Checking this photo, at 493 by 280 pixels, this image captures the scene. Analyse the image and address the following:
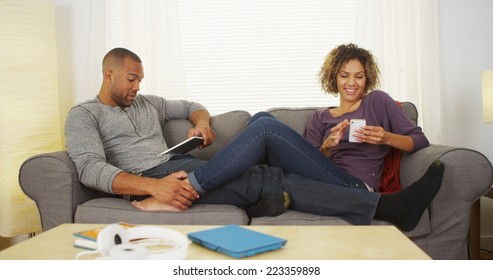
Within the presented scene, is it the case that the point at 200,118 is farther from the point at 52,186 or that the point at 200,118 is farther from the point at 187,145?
the point at 52,186

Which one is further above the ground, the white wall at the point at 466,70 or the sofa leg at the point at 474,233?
the white wall at the point at 466,70

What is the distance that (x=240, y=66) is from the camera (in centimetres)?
307

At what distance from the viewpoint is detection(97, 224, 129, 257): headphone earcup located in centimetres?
101

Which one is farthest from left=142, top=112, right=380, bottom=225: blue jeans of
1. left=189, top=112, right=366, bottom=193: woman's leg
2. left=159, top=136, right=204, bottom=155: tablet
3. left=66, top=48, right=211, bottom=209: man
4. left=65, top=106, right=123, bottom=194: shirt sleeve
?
left=65, top=106, right=123, bottom=194: shirt sleeve

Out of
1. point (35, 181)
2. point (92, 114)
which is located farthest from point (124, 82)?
point (35, 181)

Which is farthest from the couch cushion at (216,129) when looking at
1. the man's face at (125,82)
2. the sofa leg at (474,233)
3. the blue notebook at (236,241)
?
the blue notebook at (236,241)

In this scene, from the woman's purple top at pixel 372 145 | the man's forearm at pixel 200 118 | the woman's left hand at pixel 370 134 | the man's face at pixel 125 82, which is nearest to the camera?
the woman's left hand at pixel 370 134

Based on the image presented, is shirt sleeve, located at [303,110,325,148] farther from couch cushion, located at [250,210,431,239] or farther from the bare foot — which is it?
the bare foot

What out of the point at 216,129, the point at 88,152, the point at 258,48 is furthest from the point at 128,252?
the point at 258,48

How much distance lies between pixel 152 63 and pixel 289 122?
106 centimetres

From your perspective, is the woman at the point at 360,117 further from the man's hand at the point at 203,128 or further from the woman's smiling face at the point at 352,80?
the man's hand at the point at 203,128

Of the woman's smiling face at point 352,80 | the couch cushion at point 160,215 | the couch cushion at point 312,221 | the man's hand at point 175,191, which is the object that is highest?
the woman's smiling face at point 352,80

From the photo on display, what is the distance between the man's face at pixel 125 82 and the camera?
7.32ft
